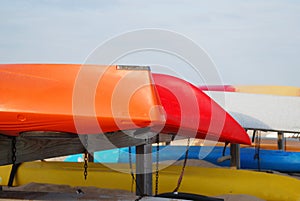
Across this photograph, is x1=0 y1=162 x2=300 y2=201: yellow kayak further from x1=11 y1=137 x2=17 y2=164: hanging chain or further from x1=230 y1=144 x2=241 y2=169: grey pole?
x1=11 y1=137 x2=17 y2=164: hanging chain

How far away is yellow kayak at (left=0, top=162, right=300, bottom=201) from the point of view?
14.5 ft

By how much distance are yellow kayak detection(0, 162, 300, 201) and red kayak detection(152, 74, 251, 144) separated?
48 centimetres

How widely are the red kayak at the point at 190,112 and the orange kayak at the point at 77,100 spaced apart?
25 cm

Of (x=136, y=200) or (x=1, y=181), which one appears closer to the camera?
(x=136, y=200)

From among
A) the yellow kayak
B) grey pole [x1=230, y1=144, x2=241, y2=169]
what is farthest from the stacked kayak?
grey pole [x1=230, y1=144, x2=241, y2=169]

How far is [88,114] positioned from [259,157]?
16.3ft

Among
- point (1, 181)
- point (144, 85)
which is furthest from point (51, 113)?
point (1, 181)

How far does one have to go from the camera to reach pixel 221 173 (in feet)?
15.7

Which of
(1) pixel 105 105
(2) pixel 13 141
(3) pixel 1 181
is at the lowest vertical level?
(3) pixel 1 181

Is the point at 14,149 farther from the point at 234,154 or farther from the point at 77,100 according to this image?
the point at 234,154

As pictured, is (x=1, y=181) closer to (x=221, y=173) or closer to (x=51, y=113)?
(x=221, y=173)

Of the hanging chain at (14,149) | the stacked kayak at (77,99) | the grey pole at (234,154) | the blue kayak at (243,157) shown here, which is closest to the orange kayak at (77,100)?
the stacked kayak at (77,99)

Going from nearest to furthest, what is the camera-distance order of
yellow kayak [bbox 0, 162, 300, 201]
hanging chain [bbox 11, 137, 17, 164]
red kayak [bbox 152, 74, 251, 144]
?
hanging chain [bbox 11, 137, 17, 164] → red kayak [bbox 152, 74, 251, 144] → yellow kayak [bbox 0, 162, 300, 201]

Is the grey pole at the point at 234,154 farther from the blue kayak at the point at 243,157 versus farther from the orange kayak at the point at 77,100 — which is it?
the orange kayak at the point at 77,100
